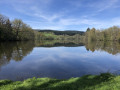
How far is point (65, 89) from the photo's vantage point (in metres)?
4.75

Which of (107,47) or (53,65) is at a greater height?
(53,65)

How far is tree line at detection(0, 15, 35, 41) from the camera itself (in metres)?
47.8

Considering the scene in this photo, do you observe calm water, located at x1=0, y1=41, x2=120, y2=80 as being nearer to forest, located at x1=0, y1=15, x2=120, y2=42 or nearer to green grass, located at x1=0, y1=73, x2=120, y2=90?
green grass, located at x1=0, y1=73, x2=120, y2=90

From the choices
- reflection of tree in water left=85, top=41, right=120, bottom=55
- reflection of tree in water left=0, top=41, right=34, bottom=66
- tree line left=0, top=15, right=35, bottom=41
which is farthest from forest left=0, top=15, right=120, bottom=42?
reflection of tree in water left=85, top=41, right=120, bottom=55

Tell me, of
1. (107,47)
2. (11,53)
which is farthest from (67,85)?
(107,47)

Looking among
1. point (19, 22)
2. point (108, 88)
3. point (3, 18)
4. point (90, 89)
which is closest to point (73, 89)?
point (90, 89)

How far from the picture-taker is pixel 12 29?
56312 mm

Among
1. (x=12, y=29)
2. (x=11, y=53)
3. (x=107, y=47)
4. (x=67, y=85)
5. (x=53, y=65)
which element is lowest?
(x=107, y=47)

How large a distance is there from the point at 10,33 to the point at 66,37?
4978 inches

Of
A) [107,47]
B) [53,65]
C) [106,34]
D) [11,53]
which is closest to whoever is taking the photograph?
[53,65]

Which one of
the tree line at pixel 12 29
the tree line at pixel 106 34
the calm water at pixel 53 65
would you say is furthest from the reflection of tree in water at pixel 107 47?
the tree line at pixel 106 34

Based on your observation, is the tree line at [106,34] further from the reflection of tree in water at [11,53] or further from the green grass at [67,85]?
the green grass at [67,85]

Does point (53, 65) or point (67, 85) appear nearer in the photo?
point (67, 85)

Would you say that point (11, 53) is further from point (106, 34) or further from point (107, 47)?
point (106, 34)
